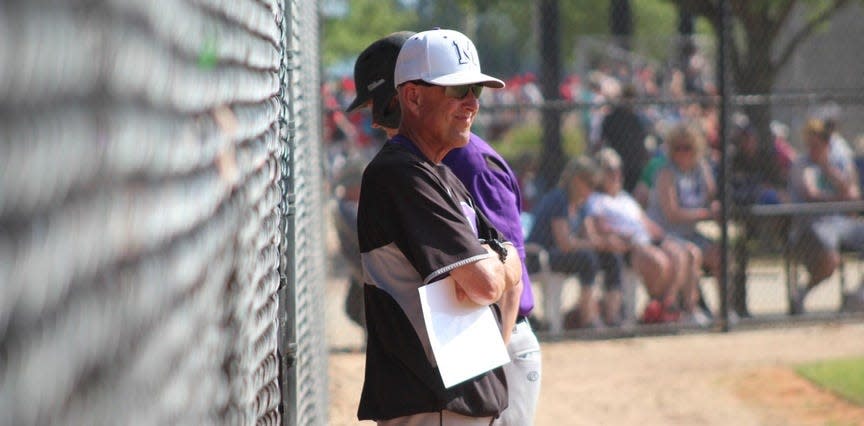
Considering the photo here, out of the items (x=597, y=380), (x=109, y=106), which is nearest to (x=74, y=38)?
(x=109, y=106)

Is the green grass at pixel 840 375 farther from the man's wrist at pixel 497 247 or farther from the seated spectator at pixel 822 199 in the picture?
the man's wrist at pixel 497 247

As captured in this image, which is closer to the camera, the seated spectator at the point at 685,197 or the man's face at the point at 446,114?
the man's face at the point at 446,114

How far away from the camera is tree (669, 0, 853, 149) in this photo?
38.9 feet

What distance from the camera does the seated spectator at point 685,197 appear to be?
10.0 metres

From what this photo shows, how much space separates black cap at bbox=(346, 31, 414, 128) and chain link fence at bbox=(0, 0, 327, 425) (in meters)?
1.86

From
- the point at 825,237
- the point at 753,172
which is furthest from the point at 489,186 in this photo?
the point at 753,172

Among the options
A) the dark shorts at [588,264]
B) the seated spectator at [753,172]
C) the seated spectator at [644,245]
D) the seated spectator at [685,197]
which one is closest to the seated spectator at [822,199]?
the seated spectator at [753,172]

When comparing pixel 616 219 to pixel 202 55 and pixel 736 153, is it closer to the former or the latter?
pixel 736 153

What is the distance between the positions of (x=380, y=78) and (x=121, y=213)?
2758 millimetres

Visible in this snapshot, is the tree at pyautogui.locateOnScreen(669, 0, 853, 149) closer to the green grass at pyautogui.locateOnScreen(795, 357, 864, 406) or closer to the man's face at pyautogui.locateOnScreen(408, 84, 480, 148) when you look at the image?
the green grass at pyautogui.locateOnScreen(795, 357, 864, 406)

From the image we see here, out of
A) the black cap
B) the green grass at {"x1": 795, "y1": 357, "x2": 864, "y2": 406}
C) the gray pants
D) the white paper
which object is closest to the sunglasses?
the black cap

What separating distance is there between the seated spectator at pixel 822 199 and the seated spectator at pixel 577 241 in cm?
192

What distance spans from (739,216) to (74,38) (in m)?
10.2

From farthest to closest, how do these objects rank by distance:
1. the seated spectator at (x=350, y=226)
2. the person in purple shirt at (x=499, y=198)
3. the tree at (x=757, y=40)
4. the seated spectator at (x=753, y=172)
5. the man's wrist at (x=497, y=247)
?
1. the tree at (x=757, y=40)
2. the seated spectator at (x=753, y=172)
3. the seated spectator at (x=350, y=226)
4. the person in purple shirt at (x=499, y=198)
5. the man's wrist at (x=497, y=247)
